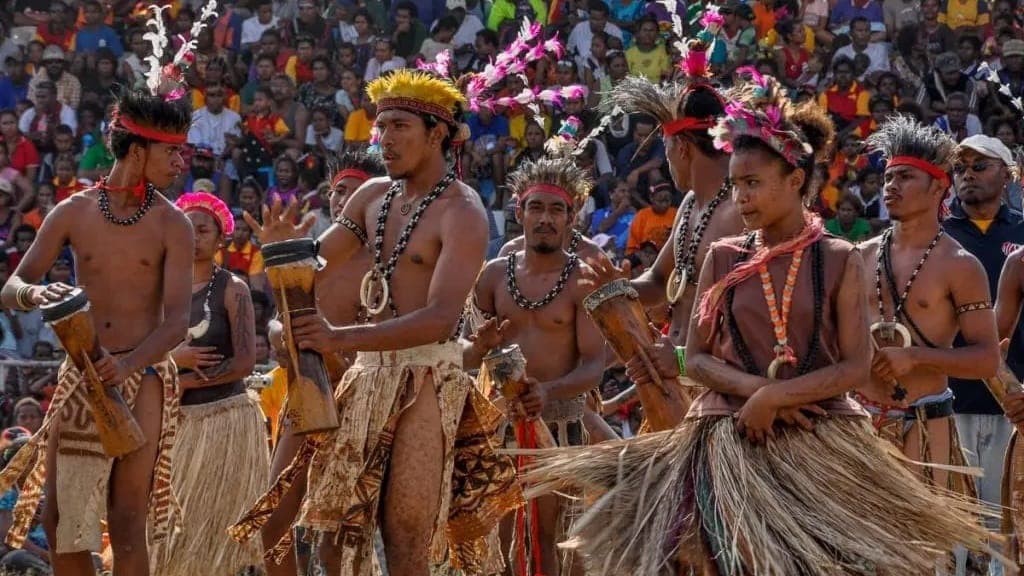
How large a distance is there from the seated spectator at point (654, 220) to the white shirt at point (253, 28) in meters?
5.90

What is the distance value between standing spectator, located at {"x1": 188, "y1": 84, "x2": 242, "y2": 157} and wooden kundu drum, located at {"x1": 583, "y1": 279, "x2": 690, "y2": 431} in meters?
11.1

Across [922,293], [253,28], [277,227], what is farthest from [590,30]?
[277,227]

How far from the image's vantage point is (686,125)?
23.1 feet

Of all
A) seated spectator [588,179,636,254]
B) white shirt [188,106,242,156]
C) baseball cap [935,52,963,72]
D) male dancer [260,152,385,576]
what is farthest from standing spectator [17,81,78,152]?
male dancer [260,152,385,576]

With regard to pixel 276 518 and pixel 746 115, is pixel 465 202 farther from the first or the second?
pixel 276 518

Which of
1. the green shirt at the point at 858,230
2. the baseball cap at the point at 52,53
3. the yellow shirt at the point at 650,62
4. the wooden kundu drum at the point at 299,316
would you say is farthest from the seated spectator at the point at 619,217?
the wooden kundu drum at the point at 299,316

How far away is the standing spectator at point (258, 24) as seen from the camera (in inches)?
706

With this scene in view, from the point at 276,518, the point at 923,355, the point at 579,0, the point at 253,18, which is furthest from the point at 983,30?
the point at 276,518

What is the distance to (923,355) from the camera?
Answer: 6871 mm

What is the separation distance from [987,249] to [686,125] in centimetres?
255

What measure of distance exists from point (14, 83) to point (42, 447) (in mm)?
12148

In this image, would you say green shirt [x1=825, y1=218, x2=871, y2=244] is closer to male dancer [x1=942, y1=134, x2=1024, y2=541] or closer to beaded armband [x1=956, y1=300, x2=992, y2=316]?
male dancer [x1=942, y1=134, x2=1024, y2=541]

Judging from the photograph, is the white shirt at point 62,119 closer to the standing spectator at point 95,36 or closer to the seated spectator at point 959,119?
the standing spectator at point 95,36

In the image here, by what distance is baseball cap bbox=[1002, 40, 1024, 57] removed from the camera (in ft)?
45.9
